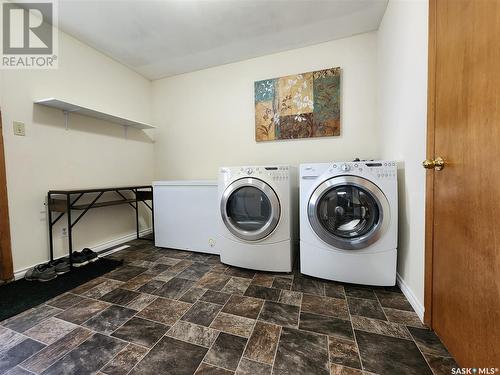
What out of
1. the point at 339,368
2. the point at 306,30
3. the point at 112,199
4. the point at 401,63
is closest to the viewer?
the point at 339,368

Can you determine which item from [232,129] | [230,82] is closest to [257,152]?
[232,129]

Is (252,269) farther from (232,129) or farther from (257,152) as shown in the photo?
(232,129)

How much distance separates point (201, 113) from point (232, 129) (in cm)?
53

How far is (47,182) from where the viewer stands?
193cm

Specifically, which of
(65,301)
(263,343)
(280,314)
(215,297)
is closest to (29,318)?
(65,301)

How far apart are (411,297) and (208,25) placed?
9.03 ft

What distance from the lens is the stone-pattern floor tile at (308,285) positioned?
4.94 feet

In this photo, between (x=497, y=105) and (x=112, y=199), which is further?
(x=112, y=199)

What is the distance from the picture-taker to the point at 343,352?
3.19ft

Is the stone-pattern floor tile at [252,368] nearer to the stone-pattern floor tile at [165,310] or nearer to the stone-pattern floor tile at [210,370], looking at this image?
the stone-pattern floor tile at [210,370]

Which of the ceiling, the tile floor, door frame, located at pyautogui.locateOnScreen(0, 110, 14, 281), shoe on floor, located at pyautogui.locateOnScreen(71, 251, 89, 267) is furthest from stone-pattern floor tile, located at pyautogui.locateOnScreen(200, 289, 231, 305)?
the ceiling

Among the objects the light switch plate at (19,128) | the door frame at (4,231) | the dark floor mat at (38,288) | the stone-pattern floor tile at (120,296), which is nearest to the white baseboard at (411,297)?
the stone-pattern floor tile at (120,296)

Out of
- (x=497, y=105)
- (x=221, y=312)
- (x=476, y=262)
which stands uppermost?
(x=497, y=105)

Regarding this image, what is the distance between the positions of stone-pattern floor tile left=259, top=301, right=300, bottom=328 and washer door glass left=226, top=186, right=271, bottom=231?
63 cm
